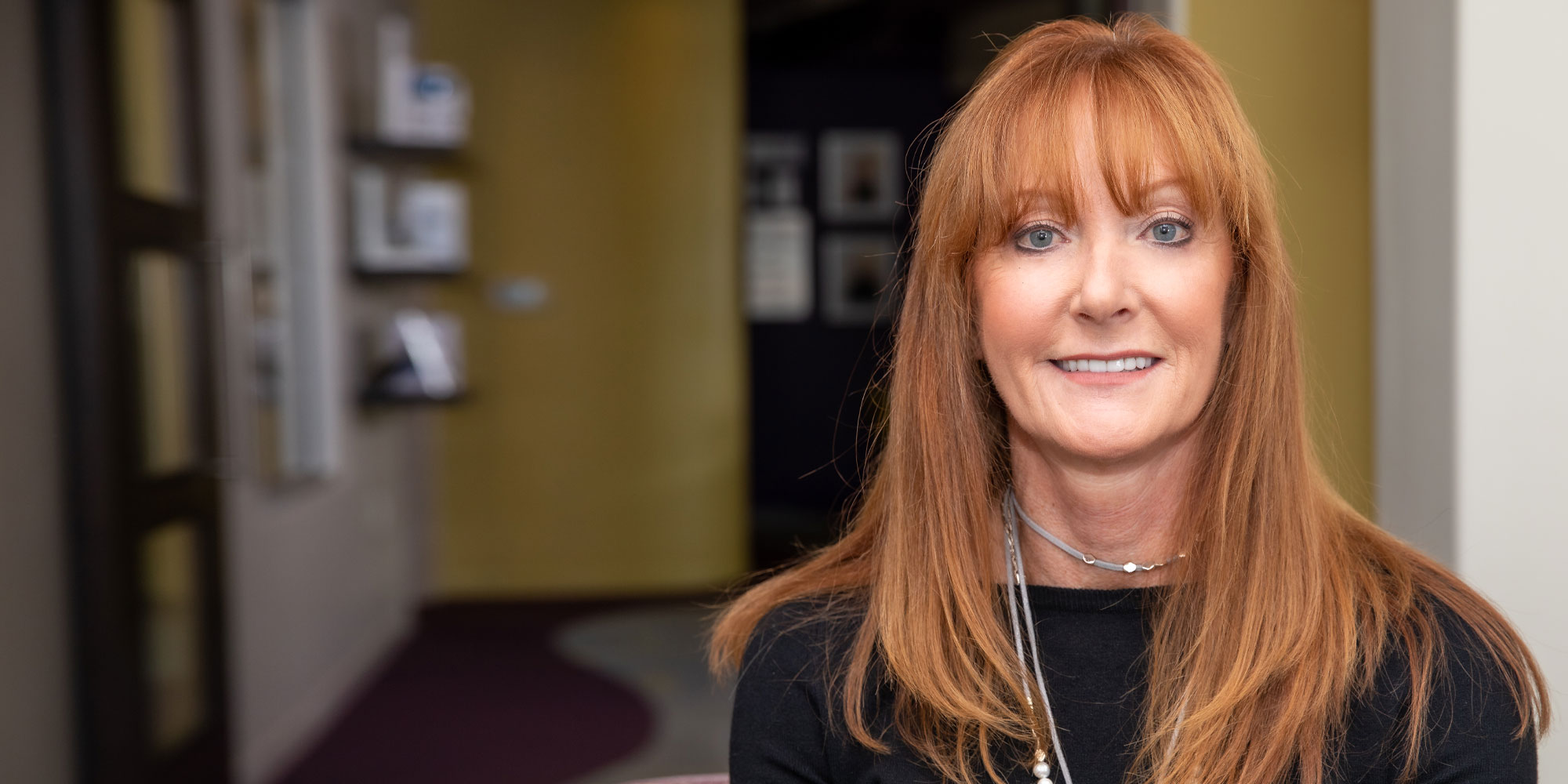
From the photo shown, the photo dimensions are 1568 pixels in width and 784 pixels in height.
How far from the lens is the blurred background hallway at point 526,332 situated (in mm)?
1700

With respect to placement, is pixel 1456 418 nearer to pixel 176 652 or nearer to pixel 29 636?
pixel 29 636

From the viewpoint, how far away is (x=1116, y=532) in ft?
4.00

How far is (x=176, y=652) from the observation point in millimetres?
3176

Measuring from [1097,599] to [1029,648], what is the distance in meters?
0.08

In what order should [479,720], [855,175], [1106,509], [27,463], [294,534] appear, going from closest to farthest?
[1106,509] < [27,463] < [294,534] < [479,720] < [855,175]

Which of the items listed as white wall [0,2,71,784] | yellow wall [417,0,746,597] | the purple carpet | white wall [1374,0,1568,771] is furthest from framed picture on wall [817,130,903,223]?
white wall [1374,0,1568,771]

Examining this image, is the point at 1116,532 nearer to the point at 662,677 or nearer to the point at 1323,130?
the point at 1323,130

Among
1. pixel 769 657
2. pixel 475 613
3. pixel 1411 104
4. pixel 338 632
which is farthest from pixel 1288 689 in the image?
pixel 475 613

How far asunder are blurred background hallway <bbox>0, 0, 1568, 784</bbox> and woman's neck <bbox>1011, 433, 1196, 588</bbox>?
241mm

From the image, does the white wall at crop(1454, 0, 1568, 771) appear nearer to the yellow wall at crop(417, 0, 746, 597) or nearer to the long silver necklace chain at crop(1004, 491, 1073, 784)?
the long silver necklace chain at crop(1004, 491, 1073, 784)

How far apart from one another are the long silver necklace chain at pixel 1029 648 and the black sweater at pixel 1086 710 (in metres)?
0.01

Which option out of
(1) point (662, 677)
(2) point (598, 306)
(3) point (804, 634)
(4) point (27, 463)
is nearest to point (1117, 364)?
(3) point (804, 634)

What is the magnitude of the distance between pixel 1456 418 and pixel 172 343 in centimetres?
290

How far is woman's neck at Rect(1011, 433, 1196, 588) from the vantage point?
1198 mm
